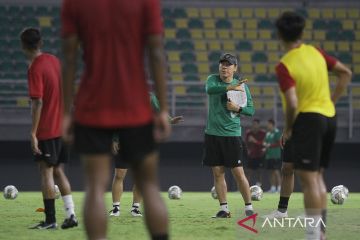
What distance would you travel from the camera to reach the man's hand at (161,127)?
5281 mm

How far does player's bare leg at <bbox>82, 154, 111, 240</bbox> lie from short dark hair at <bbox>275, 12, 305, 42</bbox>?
7.50 ft

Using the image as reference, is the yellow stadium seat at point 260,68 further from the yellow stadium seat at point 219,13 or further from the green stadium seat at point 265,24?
the yellow stadium seat at point 219,13

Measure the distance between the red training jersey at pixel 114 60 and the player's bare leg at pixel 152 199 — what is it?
266 mm

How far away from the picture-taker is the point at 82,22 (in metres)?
5.38

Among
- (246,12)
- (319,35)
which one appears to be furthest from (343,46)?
(246,12)

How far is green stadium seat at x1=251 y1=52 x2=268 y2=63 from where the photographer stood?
26344 millimetres

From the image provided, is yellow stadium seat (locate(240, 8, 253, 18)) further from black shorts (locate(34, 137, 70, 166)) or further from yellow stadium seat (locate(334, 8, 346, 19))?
black shorts (locate(34, 137, 70, 166))

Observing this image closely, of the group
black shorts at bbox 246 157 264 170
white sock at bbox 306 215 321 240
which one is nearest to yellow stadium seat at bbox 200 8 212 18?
black shorts at bbox 246 157 264 170

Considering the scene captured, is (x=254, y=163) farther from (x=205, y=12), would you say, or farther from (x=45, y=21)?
(x=45, y=21)

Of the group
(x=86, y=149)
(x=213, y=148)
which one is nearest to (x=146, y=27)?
(x=86, y=149)

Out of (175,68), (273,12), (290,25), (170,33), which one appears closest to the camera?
(290,25)

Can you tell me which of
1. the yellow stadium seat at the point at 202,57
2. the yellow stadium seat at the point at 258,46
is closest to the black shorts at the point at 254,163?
the yellow stadium seat at the point at 202,57

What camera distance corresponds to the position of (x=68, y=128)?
5391 mm

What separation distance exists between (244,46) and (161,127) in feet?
70.5
